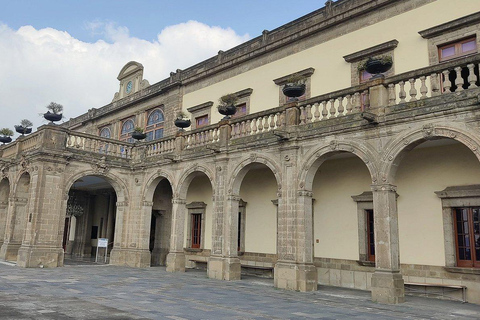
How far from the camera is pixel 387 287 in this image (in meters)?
8.78

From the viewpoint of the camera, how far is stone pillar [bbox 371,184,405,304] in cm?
880

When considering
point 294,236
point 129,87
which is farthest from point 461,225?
point 129,87

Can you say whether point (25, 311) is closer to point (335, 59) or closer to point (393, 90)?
point (393, 90)

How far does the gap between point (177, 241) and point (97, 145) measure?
5.45 m

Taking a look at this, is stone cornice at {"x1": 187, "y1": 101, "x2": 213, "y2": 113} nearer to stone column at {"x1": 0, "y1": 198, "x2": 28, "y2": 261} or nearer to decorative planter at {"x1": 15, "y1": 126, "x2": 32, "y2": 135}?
decorative planter at {"x1": 15, "y1": 126, "x2": 32, "y2": 135}

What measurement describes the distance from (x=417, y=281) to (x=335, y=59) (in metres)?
7.32

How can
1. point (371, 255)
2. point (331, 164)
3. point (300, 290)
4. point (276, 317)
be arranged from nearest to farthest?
point (276, 317) → point (300, 290) → point (371, 255) → point (331, 164)

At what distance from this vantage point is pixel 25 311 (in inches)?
256

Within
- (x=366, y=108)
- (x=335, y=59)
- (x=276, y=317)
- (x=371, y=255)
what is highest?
(x=335, y=59)

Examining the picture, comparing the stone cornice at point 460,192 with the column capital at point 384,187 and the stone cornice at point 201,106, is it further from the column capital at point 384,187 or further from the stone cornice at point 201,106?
the stone cornice at point 201,106

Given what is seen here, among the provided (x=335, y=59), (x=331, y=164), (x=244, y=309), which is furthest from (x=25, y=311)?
(x=335, y=59)

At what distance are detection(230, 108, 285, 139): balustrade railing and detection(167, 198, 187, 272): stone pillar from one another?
361cm

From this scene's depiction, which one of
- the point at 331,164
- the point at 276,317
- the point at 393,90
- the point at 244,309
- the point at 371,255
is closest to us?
the point at 276,317

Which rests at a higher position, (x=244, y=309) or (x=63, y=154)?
(x=63, y=154)
